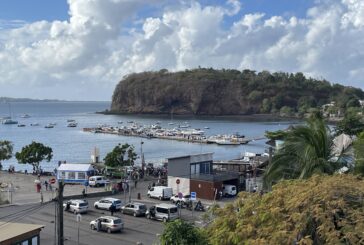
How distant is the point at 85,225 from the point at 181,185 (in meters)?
9.97

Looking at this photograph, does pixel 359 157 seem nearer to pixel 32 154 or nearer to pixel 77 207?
pixel 77 207

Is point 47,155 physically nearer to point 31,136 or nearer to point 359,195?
point 359,195

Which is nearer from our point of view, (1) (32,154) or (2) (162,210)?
(2) (162,210)

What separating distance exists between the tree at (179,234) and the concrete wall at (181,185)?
24185mm

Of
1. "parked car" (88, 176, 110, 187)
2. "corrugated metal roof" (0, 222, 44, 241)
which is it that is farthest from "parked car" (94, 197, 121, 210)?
"corrugated metal roof" (0, 222, 44, 241)

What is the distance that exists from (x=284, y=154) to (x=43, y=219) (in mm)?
16525

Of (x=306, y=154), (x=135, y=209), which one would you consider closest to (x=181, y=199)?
(x=135, y=209)

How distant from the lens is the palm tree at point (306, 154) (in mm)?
12117

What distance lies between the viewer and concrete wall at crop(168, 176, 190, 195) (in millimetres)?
33406

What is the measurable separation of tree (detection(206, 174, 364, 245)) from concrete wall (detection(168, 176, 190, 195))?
23.4m

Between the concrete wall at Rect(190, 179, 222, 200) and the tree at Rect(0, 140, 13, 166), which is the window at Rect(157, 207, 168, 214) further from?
the tree at Rect(0, 140, 13, 166)

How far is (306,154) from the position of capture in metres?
12.2

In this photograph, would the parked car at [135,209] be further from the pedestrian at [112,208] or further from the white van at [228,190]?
the white van at [228,190]

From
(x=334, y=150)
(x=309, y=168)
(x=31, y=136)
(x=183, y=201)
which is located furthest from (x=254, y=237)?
(x=31, y=136)
